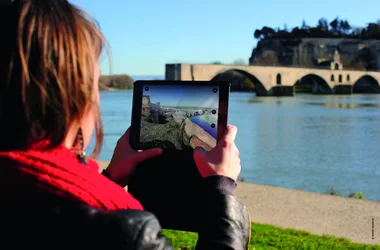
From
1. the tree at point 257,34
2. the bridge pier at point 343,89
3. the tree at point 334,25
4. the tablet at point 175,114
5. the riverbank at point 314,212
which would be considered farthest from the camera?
the tree at point 257,34

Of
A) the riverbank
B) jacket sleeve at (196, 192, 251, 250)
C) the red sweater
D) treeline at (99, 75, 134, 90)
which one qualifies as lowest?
the riverbank

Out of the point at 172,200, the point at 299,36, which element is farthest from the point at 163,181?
the point at 299,36

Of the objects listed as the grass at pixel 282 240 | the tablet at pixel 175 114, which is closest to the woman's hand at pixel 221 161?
the tablet at pixel 175 114

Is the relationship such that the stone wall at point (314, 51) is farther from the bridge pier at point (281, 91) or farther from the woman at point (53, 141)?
the woman at point (53, 141)

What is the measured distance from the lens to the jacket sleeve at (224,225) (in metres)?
0.94

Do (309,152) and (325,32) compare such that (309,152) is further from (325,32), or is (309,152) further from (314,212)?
(325,32)

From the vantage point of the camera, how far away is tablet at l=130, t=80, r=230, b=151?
4.39 feet

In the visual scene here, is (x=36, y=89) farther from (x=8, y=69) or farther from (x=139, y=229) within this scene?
(x=139, y=229)

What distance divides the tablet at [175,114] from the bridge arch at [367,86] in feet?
219

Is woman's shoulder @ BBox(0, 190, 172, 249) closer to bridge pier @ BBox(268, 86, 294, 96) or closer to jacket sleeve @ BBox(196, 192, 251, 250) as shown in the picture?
jacket sleeve @ BBox(196, 192, 251, 250)

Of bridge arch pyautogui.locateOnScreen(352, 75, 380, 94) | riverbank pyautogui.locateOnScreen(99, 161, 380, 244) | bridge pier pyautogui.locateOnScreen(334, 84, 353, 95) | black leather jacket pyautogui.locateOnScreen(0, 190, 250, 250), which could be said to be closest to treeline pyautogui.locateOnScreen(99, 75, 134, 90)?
black leather jacket pyautogui.locateOnScreen(0, 190, 250, 250)

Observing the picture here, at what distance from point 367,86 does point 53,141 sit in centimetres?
6973

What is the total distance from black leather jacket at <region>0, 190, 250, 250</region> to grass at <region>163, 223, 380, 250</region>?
3.12 metres

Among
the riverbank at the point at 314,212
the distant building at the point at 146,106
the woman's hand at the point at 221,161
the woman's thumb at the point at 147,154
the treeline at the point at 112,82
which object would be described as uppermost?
the treeline at the point at 112,82
